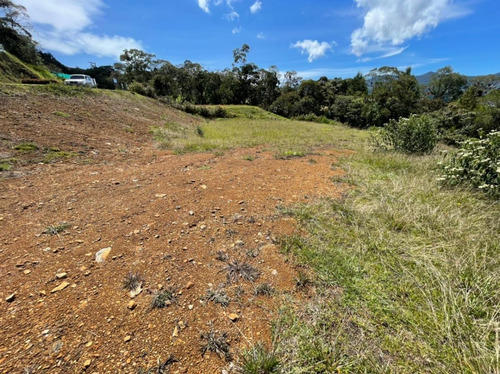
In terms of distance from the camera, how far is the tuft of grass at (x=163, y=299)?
1.66m

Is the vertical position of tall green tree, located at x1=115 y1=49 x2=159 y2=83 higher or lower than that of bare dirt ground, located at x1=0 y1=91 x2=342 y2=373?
higher

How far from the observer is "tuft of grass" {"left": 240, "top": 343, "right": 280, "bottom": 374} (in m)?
1.26

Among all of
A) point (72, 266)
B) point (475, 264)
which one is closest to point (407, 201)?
point (475, 264)

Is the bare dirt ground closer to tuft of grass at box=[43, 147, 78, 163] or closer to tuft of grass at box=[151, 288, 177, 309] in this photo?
tuft of grass at box=[151, 288, 177, 309]

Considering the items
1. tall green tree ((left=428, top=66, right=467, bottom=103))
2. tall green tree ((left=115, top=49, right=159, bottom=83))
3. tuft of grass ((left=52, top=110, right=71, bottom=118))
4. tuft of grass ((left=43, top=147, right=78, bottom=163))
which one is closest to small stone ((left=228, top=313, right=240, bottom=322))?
tuft of grass ((left=43, top=147, right=78, bottom=163))

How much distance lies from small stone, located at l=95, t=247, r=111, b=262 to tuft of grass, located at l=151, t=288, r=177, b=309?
0.77 m

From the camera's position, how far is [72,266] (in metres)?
1.97

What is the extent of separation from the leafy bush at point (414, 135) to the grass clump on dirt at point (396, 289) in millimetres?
3565

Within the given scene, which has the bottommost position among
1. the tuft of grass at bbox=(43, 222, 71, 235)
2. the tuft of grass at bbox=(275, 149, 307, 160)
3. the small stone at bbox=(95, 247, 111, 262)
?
the small stone at bbox=(95, 247, 111, 262)

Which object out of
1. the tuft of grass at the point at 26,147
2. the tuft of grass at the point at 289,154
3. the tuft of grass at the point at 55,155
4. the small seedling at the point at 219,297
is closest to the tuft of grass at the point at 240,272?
the small seedling at the point at 219,297

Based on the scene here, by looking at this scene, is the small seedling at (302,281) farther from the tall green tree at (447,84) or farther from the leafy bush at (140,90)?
the tall green tree at (447,84)

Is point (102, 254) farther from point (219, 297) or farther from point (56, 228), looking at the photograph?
point (219, 297)

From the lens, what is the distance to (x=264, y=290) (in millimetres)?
1809

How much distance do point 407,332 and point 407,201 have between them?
2245 mm
